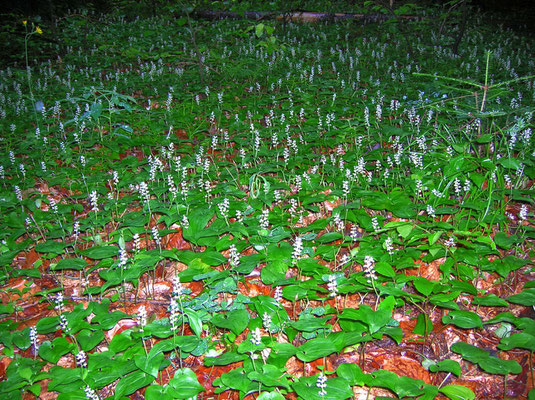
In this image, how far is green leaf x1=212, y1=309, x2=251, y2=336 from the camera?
221 cm

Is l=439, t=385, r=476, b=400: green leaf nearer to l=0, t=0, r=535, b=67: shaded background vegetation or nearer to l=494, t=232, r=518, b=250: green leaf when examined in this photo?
l=494, t=232, r=518, b=250: green leaf

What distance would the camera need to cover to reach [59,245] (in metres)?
3.21

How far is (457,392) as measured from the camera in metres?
1.94

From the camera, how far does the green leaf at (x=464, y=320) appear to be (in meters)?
2.14

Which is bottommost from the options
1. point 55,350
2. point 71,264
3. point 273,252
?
point 55,350

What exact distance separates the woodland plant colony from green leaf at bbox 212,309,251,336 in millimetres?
17

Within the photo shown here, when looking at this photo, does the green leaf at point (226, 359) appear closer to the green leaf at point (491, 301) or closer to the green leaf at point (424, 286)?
the green leaf at point (424, 286)

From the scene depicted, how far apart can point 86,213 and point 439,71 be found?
697 cm

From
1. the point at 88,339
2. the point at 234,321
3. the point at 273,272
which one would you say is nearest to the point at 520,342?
the point at 273,272

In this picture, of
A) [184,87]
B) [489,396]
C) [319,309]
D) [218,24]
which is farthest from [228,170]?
[218,24]

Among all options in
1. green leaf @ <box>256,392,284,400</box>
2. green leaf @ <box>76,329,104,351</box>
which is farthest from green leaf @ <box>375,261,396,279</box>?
green leaf @ <box>76,329,104,351</box>

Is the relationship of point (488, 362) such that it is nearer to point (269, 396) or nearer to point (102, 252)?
point (269, 396)

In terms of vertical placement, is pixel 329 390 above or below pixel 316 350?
below

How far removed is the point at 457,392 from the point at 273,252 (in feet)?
4.68
